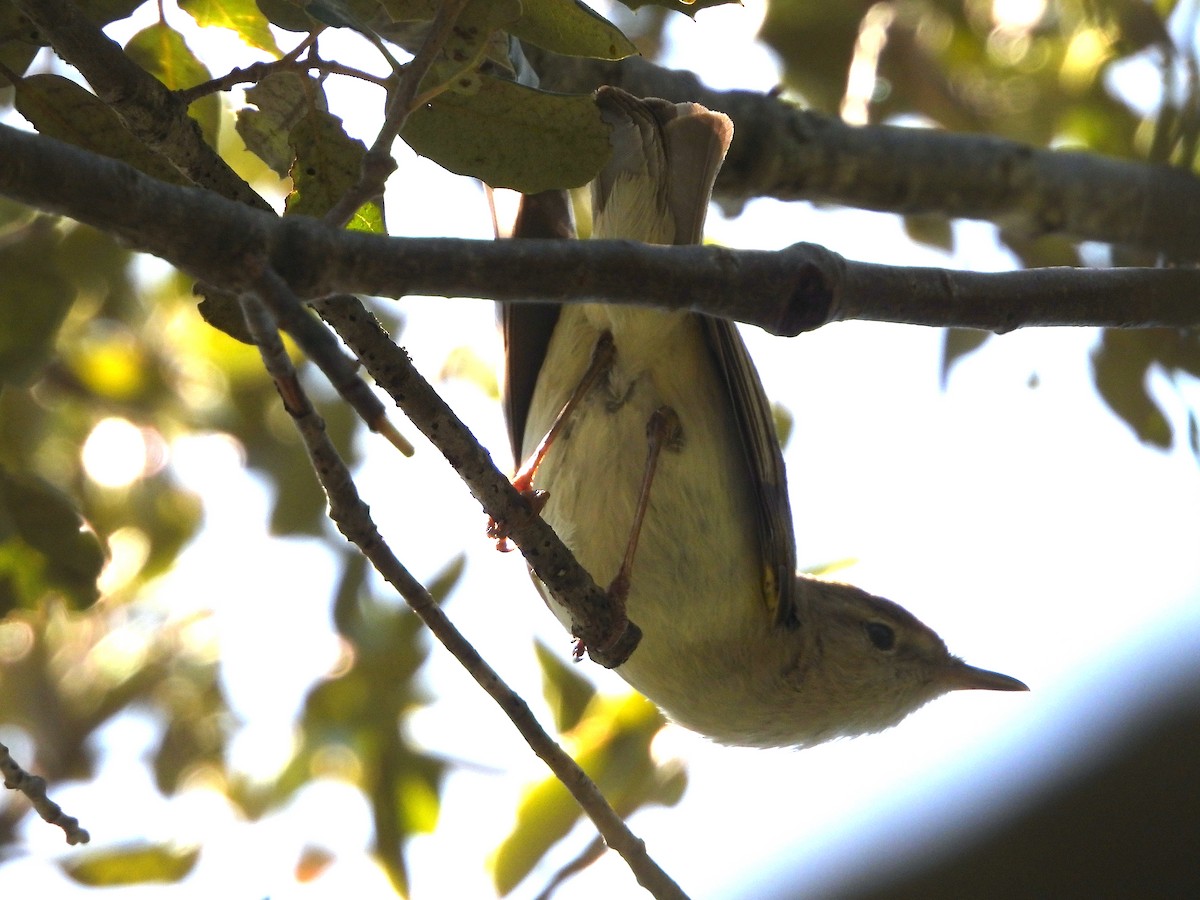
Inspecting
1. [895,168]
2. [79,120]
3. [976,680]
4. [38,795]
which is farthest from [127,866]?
[895,168]

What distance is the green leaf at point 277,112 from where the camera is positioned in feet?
7.48

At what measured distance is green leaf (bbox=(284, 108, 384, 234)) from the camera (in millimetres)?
2270

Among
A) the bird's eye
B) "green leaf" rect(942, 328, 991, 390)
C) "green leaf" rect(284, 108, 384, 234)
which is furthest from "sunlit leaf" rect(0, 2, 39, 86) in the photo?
the bird's eye

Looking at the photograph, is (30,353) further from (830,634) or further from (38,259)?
(830,634)

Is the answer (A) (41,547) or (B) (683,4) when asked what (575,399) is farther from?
(B) (683,4)

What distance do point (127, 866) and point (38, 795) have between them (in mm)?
857

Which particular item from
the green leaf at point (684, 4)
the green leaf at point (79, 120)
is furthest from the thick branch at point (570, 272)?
the green leaf at point (79, 120)

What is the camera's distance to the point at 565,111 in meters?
2.23

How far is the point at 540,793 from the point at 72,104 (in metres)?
2.00

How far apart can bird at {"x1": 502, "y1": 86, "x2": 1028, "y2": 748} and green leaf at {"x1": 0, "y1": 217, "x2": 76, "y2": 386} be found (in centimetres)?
130

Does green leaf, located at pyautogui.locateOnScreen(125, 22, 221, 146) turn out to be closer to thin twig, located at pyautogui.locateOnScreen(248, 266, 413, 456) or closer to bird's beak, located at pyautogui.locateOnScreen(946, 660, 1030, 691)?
thin twig, located at pyautogui.locateOnScreen(248, 266, 413, 456)

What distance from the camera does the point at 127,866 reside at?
3.27 m

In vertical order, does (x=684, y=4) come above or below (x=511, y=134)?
above

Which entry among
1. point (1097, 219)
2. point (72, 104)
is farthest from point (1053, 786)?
point (1097, 219)
